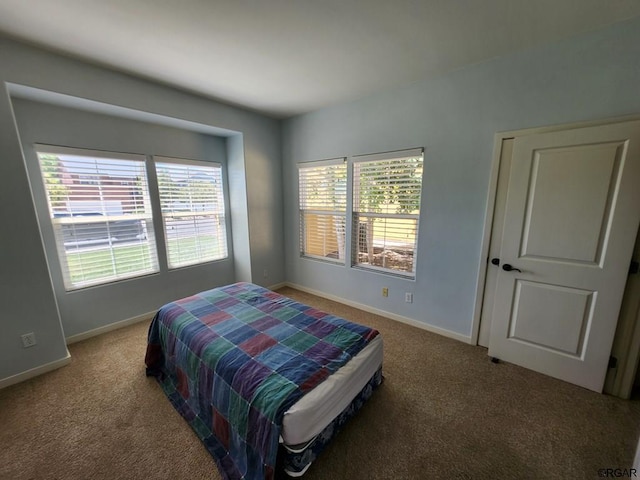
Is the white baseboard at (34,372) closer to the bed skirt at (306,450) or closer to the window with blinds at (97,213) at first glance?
the window with blinds at (97,213)

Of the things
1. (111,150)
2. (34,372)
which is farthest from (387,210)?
(34,372)

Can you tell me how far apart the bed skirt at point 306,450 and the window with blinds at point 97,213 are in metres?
2.68

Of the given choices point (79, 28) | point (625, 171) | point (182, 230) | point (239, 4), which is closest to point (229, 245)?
point (182, 230)

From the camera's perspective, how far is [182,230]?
325cm

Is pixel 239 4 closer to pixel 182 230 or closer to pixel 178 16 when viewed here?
pixel 178 16

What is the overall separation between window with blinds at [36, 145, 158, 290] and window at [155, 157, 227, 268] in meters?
0.21

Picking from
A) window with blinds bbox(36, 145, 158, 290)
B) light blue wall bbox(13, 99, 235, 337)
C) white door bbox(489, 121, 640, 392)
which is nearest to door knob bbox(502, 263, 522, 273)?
white door bbox(489, 121, 640, 392)

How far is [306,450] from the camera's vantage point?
1.25m

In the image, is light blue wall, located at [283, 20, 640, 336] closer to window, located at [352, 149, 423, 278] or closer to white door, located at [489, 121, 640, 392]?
window, located at [352, 149, 423, 278]

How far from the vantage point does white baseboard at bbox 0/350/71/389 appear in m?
1.92

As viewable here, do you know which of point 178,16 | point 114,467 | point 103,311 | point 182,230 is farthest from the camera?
point 182,230

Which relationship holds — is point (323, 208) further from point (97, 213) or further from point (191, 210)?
point (97, 213)

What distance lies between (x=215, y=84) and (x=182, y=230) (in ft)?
5.93

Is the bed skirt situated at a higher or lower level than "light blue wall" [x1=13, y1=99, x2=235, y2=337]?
lower
